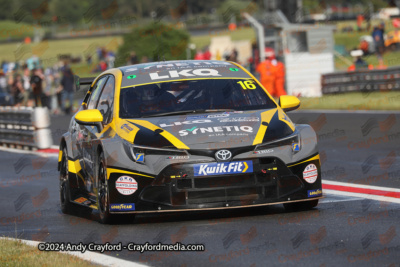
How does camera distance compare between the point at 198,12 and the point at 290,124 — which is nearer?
the point at 290,124

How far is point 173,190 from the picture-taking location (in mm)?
8242

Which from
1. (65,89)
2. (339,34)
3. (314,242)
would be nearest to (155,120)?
(314,242)

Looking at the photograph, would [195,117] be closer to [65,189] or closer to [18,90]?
[65,189]

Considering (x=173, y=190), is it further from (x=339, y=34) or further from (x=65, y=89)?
(x=339, y=34)

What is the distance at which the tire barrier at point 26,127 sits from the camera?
19375mm

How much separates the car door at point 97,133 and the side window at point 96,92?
0.26 meters

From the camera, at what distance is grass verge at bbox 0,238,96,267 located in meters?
6.65

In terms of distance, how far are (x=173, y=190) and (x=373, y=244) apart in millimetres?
2051

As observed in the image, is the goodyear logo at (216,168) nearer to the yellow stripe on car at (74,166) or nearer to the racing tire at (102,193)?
the racing tire at (102,193)

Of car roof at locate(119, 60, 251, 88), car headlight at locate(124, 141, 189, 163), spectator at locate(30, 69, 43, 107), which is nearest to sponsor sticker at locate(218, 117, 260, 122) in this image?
car headlight at locate(124, 141, 189, 163)

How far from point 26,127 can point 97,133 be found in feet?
36.1

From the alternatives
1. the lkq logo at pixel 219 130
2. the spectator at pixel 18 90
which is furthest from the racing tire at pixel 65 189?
the spectator at pixel 18 90

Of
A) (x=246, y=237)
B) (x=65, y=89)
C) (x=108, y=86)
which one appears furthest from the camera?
(x=65, y=89)

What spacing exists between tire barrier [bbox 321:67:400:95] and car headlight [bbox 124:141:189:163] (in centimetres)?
1888
